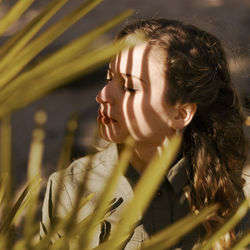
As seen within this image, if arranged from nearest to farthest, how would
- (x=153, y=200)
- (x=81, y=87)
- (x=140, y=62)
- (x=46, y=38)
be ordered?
(x=46, y=38) → (x=140, y=62) → (x=153, y=200) → (x=81, y=87)

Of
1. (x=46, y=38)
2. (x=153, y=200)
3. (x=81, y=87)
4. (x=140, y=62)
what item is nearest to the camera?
(x=46, y=38)

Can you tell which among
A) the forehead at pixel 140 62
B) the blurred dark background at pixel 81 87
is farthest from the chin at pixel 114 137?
the blurred dark background at pixel 81 87

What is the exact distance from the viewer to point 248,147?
1.24 m

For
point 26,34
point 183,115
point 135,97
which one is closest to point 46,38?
point 26,34

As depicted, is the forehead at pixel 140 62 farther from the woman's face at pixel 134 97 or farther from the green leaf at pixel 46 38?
the green leaf at pixel 46 38

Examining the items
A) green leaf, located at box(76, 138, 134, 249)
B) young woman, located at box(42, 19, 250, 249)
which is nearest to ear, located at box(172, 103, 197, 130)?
young woman, located at box(42, 19, 250, 249)

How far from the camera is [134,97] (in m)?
0.92

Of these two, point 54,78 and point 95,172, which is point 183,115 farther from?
point 54,78

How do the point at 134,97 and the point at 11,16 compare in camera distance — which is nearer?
the point at 11,16

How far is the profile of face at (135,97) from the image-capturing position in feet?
3.02

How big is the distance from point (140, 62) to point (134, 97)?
0.07 meters

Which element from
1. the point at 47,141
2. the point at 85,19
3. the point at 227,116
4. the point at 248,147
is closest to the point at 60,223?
the point at 227,116

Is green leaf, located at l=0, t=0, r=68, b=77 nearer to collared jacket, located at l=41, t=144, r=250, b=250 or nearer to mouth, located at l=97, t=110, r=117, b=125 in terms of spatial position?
mouth, located at l=97, t=110, r=117, b=125

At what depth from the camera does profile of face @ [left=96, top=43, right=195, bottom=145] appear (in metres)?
0.92
